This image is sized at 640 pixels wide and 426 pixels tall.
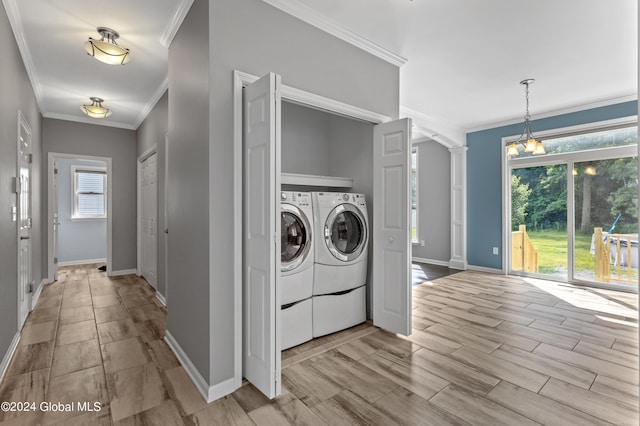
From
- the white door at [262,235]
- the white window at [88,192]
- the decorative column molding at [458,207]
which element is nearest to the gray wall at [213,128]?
the white door at [262,235]

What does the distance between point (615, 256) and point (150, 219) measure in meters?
6.93

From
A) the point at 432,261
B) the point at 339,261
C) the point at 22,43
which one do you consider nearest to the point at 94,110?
the point at 22,43

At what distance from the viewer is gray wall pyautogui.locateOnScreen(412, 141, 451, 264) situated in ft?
21.0

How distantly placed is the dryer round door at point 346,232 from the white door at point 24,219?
2979mm

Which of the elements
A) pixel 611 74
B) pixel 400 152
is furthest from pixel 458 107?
pixel 400 152

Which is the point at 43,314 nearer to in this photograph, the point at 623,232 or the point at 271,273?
the point at 271,273

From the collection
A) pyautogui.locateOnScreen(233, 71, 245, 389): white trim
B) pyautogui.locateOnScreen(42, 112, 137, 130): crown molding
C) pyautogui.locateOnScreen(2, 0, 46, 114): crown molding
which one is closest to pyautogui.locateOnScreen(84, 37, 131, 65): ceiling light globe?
pyautogui.locateOnScreen(2, 0, 46, 114): crown molding

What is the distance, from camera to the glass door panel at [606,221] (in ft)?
14.1

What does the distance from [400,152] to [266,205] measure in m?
1.50

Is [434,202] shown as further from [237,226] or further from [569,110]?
[237,226]

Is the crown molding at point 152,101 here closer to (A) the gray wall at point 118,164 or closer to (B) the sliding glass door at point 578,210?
(A) the gray wall at point 118,164

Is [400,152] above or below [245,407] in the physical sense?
above

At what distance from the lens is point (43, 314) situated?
11.4 feet

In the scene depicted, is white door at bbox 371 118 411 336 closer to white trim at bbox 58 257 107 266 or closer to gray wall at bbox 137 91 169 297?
gray wall at bbox 137 91 169 297
